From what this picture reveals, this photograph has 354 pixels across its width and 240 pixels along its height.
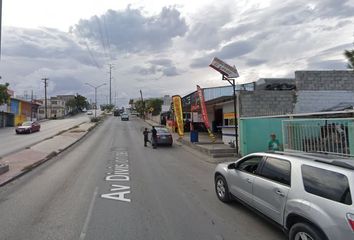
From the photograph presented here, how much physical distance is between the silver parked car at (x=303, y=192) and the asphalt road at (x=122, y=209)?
28.6 inches

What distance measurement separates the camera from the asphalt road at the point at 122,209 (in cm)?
639

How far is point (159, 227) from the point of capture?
6.69m

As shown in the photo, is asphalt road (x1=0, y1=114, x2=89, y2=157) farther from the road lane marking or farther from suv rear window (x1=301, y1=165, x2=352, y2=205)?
suv rear window (x1=301, y1=165, x2=352, y2=205)

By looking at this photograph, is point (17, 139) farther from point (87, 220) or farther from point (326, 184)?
point (326, 184)

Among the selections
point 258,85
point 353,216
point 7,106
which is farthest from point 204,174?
point 7,106

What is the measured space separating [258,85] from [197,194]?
65.7 ft

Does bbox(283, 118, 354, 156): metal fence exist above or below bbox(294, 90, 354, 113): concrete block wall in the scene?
below

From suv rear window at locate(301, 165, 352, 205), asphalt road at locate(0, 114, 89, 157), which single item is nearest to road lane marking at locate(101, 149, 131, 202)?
suv rear window at locate(301, 165, 352, 205)

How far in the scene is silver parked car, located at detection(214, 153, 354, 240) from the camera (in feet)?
14.8

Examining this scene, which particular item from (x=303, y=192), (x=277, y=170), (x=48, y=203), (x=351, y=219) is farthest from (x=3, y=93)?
(x=351, y=219)

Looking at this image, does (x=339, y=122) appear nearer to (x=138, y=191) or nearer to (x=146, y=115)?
(x=138, y=191)

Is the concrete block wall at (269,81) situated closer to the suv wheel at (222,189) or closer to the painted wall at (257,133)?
the painted wall at (257,133)

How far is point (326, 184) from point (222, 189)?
13.1ft

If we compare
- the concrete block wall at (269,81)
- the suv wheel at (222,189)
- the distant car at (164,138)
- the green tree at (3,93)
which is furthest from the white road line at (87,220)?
the green tree at (3,93)
